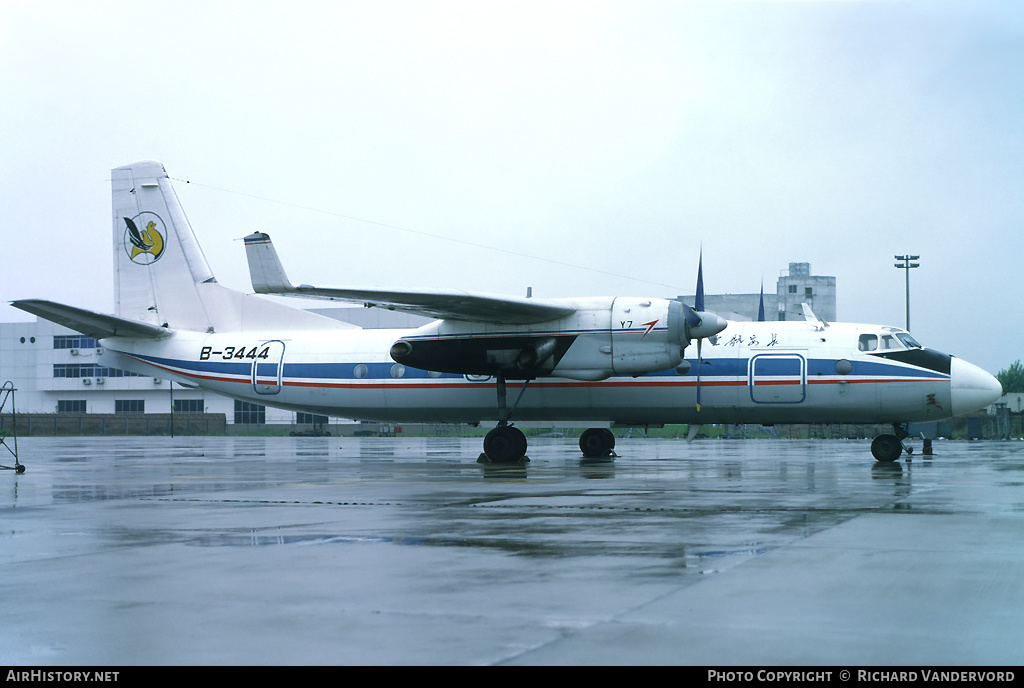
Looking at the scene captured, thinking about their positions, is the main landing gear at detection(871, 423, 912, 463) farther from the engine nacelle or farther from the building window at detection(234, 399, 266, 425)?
the building window at detection(234, 399, 266, 425)

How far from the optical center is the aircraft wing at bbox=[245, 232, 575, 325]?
896 inches

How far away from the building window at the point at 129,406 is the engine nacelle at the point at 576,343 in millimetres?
72737

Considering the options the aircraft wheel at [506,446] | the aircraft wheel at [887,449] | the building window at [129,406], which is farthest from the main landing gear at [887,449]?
the building window at [129,406]

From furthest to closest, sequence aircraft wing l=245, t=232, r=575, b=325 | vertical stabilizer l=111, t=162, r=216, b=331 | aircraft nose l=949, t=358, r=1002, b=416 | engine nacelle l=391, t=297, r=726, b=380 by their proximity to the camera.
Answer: vertical stabilizer l=111, t=162, r=216, b=331, aircraft nose l=949, t=358, r=1002, b=416, engine nacelle l=391, t=297, r=726, b=380, aircraft wing l=245, t=232, r=575, b=325

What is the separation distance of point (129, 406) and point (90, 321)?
69.3 m

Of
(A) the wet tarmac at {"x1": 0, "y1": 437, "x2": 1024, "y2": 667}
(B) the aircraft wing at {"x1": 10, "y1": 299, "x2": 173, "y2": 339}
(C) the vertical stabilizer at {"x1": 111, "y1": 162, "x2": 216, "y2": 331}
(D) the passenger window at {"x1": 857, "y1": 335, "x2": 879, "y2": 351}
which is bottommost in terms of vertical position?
(A) the wet tarmac at {"x1": 0, "y1": 437, "x2": 1024, "y2": 667}

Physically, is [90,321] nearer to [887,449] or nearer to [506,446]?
[506,446]

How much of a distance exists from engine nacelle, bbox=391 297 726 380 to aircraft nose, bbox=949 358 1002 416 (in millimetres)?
5660

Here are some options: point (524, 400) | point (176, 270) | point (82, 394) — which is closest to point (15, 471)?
point (176, 270)

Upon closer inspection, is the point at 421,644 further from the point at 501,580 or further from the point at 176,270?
the point at 176,270

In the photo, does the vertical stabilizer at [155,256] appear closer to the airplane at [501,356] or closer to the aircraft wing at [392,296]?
the airplane at [501,356]

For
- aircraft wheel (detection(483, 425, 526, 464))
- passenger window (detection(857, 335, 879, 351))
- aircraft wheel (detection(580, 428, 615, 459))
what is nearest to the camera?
aircraft wheel (detection(483, 425, 526, 464))

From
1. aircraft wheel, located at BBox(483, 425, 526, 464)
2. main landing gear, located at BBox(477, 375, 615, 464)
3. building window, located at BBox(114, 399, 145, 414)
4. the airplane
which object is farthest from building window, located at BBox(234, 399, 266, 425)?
aircraft wheel, located at BBox(483, 425, 526, 464)

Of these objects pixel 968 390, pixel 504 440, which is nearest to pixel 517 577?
pixel 504 440
